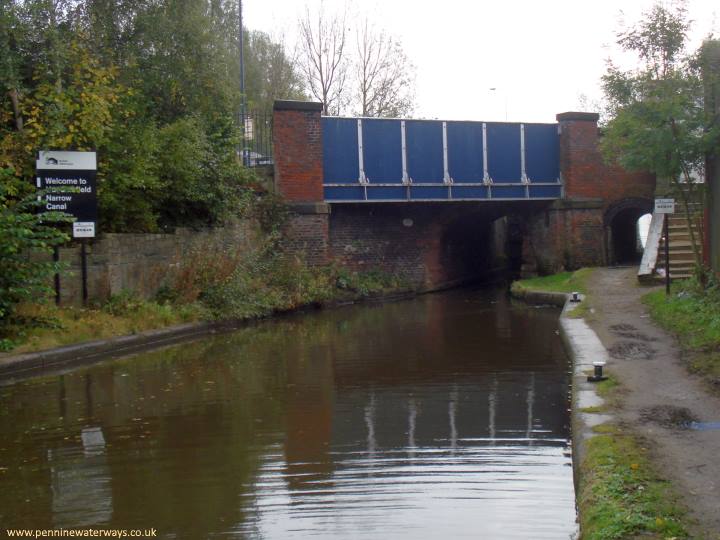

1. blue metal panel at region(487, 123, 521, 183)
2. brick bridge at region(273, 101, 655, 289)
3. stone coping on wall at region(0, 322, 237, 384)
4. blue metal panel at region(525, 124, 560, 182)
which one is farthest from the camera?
blue metal panel at region(525, 124, 560, 182)

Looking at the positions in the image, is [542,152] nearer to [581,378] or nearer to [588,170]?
[588,170]

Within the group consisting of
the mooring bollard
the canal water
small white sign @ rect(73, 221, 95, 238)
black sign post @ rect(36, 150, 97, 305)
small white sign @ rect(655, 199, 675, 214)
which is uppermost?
black sign post @ rect(36, 150, 97, 305)

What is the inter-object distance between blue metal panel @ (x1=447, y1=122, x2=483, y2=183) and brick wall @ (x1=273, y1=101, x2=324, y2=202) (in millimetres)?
4294

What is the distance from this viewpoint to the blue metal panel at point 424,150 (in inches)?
928

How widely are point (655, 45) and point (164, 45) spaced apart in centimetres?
1026

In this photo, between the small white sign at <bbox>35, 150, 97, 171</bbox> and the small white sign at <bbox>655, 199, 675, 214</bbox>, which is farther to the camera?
the small white sign at <bbox>655, 199, 675, 214</bbox>

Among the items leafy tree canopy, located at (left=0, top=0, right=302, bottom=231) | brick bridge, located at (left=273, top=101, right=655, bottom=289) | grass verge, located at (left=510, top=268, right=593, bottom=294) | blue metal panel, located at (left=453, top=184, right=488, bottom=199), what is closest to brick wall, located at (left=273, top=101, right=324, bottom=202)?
brick bridge, located at (left=273, top=101, right=655, bottom=289)

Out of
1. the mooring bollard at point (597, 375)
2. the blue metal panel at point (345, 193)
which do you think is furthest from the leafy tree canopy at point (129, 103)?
the mooring bollard at point (597, 375)

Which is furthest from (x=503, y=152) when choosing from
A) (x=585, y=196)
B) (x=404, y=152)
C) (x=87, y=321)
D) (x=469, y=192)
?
(x=87, y=321)

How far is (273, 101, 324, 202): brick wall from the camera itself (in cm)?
2242

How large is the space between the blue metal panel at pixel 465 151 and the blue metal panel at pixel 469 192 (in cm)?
19

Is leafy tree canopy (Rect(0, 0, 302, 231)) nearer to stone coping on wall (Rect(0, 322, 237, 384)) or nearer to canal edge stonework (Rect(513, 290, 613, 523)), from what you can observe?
stone coping on wall (Rect(0, 322, 237, 384))

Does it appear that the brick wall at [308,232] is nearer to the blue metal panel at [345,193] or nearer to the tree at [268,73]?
the blue metal panel at [345,193]

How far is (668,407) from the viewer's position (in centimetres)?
698
